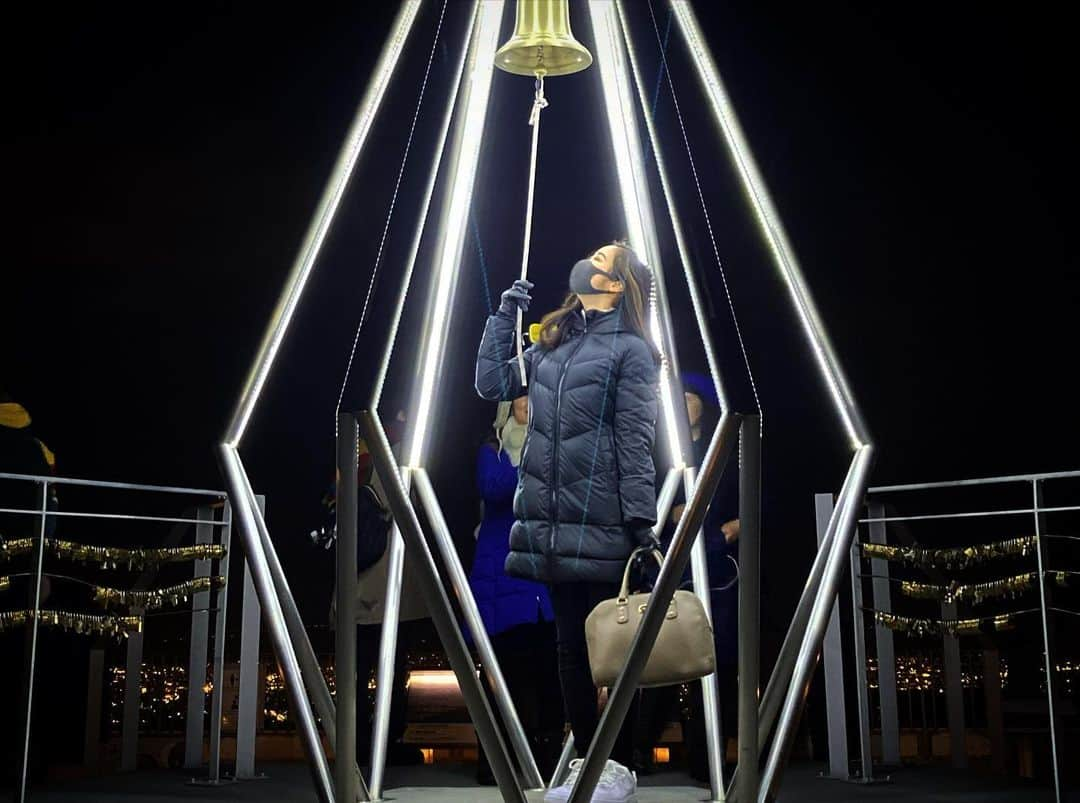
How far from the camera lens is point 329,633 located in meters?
4.38

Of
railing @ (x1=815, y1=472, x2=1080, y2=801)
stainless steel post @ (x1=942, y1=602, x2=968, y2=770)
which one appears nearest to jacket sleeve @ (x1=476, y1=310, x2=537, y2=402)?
railing @ (x1=815, y1=472, x2=1080, y2=801)

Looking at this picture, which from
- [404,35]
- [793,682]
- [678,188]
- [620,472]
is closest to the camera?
[793,682]

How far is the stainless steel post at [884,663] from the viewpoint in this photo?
3678 millimetres

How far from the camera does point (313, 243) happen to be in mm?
2717

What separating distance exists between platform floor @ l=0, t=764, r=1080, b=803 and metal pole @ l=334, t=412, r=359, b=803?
60cm

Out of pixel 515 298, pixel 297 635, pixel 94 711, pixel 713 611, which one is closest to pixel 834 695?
pixel 713 611

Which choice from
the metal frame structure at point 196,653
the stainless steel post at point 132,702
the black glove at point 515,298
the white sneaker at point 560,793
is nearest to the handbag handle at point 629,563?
the white sneaker at point 560,793

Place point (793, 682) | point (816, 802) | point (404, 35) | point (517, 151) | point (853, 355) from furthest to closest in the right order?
point (853, 355), point (517, 151), point (404, 35), point (816, 802), point (793, 682)

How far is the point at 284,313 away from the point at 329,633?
6.84 feet

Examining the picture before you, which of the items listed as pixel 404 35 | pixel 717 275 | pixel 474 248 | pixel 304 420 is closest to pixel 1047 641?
pixel 717 275

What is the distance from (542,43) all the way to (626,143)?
459 mm

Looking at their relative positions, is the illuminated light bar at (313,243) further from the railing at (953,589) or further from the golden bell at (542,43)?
the railing at (953,589)

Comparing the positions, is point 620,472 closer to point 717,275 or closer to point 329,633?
point 717,275

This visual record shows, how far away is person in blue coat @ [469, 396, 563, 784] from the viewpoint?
3.31 metres
